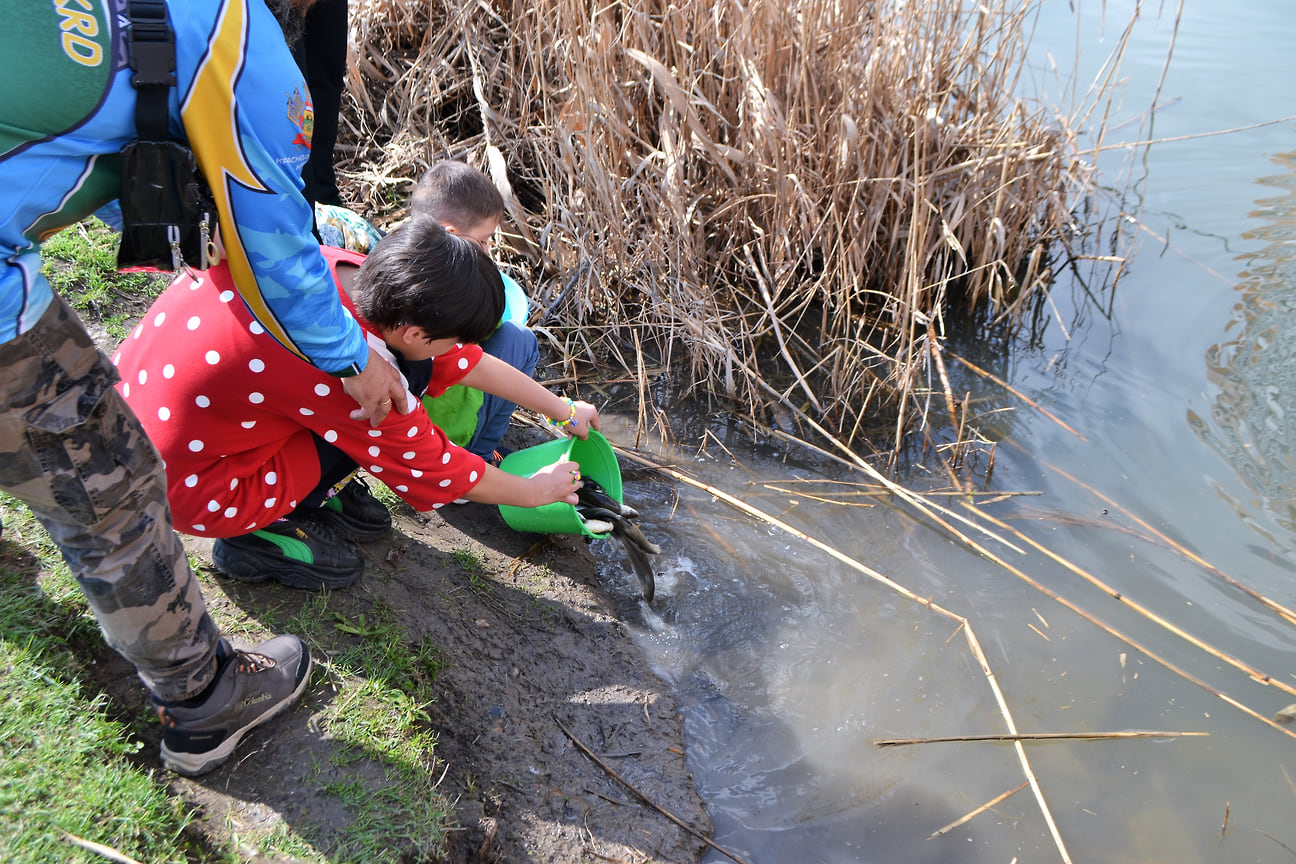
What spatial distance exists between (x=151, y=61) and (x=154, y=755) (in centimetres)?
140

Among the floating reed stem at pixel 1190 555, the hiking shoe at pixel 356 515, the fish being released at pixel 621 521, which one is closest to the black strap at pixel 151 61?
the hiking shoe at pixel 356 515

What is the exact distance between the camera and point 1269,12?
6188 mm

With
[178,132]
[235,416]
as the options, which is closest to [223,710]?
[235,416]

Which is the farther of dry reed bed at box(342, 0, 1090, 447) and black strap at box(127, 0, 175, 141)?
dry reed bed at box(342, 0, 1090, 447)

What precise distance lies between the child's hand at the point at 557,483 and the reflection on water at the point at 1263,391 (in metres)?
2.53

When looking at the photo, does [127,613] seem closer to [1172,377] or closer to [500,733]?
[500,733]

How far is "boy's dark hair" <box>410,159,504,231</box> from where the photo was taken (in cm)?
267

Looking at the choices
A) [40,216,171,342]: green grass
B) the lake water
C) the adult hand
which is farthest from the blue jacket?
[40,216,171,342]: green grass

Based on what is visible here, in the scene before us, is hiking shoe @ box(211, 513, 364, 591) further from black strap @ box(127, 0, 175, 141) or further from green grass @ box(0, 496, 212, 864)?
black strap @ box(127, 0, 175, 141)

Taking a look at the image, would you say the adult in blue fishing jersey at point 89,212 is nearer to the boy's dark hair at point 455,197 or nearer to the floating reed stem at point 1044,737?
the boy's dark hair at point 455,197

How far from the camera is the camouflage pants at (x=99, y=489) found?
1.29m

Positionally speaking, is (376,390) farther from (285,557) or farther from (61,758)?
(61,758)

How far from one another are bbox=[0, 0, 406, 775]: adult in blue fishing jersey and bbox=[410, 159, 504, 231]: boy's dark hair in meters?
1.08

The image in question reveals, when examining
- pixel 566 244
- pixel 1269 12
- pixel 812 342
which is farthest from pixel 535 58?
pixel 1269 12
